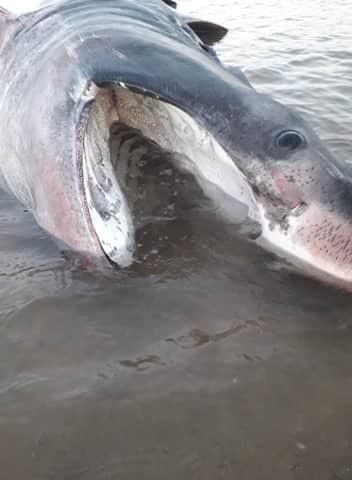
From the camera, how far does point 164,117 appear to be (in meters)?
2.41

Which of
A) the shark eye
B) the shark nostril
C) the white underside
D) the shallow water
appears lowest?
the shallow water

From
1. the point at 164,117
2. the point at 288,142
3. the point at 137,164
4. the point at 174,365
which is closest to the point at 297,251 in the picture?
the point at 288,142

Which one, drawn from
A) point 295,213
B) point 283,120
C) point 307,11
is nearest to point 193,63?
point 283,120

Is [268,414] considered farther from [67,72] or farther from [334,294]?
[67,72]

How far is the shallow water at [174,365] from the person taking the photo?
128 centimetres

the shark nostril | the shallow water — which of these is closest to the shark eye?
the shark nostril

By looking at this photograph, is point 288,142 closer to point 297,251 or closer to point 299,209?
point 299,209

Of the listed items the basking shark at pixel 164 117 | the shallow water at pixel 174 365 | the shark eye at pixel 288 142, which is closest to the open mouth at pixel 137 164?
the basking shark at pixel 164 117

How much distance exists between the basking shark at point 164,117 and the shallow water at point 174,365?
0.49ft

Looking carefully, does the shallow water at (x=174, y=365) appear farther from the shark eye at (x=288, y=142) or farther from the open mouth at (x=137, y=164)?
the shark eye at (x=288, y=142)

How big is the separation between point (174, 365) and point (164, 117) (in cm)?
126

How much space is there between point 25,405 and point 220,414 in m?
→ 0.51

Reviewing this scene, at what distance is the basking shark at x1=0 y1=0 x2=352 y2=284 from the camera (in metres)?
1.48

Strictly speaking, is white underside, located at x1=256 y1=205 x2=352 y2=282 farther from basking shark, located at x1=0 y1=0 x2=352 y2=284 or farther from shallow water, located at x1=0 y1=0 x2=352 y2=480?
shallow water, located at x1=0 y1=0 x2=352 y2=480
